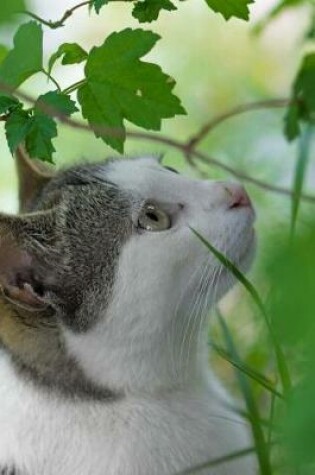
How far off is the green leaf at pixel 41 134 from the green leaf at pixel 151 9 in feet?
0.59

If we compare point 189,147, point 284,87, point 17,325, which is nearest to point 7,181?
point 284,87

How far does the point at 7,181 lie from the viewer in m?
3.16

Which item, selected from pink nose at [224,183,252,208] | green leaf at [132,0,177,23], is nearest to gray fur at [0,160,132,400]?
pink nose at [224,183,252,208]

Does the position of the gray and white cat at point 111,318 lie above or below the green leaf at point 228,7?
below

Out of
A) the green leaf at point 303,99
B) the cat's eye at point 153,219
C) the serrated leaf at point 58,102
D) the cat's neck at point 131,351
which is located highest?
the serrated leaf at point 58,102

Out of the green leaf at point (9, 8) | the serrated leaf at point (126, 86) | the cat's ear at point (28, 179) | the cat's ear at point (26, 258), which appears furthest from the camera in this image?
the cat's ear at point (28, 179)

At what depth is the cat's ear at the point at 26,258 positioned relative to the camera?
1416 millimetres

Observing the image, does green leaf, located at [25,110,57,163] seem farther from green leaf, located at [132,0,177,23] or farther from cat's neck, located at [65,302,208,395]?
cat's neck, located at [65,302,208,395]

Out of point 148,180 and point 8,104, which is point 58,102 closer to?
point 8,104

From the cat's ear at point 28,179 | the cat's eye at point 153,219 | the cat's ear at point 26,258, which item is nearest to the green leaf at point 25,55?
the cat's ear at point 26,258

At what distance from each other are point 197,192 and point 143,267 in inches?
6.3

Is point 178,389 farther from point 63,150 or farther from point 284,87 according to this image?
point 284,87

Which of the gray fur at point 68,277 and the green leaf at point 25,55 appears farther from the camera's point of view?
the gray fur at point 68,277

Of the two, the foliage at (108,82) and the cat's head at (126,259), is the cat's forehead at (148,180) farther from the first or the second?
the foliage at (108,82)
